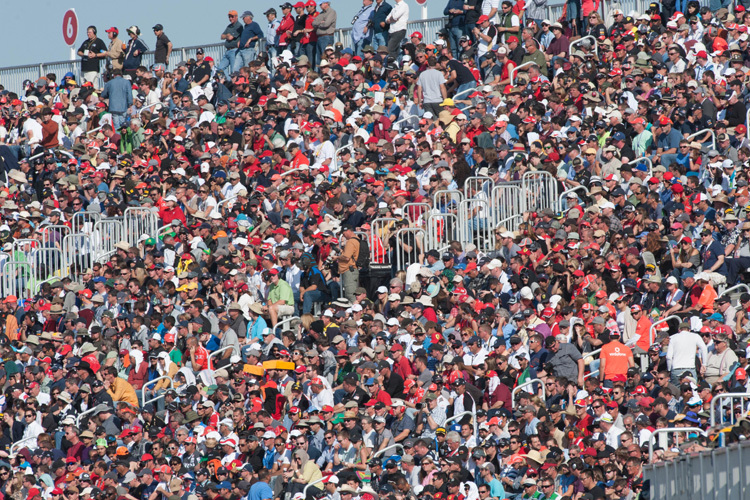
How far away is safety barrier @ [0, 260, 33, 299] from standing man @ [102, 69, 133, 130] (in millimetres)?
5923

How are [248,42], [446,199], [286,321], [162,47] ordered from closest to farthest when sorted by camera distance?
[286,321], [446,199], [248,42], [162,47]

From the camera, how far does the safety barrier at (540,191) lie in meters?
25.8

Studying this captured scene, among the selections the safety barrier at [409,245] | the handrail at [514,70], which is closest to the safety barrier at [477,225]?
the safety barrier at [409,245]

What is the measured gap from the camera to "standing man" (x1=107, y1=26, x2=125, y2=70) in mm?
35969

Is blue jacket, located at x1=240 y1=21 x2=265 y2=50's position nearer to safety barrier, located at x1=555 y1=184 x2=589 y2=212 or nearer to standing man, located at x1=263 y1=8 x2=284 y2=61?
standing man, located at x1=263 y1=8 x2=284 y2=61

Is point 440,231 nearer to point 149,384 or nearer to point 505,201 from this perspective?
point 505,201

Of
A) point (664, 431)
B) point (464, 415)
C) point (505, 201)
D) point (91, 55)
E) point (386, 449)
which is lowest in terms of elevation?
point (386, 449)

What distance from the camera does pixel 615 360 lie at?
20969mm

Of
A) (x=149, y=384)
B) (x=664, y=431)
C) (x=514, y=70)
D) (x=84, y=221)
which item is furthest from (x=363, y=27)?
→ (x=664, y=431)

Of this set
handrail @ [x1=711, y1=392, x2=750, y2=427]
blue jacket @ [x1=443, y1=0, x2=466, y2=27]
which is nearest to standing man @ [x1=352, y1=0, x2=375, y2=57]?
blue jacket @ [x1=443, y1=0, x2=466, y2=27]

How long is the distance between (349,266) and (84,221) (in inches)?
239

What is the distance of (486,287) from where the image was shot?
23.7m

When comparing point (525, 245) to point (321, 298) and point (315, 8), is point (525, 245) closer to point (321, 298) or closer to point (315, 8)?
point (321, 298)

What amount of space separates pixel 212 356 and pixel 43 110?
10990mm
